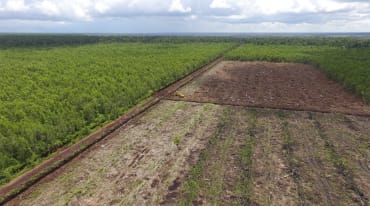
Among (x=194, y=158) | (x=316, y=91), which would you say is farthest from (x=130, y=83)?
(x=316, y=91)

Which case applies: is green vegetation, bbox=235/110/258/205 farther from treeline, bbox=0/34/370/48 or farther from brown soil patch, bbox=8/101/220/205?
treeline, bbox=0/34/370/48

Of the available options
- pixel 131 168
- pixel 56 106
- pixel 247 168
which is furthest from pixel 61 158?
pixel 247 168

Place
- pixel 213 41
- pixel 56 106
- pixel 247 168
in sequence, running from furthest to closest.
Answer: pixel 213 41, pixel 56 106, pixel 247 168

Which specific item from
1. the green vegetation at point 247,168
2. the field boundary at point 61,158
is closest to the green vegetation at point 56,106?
the field boundary at point 61,158

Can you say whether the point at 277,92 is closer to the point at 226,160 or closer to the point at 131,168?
the point at 226,160

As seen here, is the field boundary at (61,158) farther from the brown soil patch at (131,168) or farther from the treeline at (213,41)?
the treeline at (213,41)

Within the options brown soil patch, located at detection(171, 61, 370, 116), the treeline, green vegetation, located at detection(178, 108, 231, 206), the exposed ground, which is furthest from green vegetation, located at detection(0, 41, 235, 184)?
the treeline
